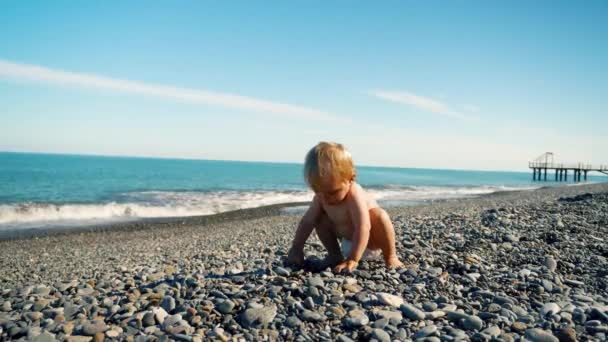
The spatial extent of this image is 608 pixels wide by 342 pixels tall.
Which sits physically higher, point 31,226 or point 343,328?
point 343,328

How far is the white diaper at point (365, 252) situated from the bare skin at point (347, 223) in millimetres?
55

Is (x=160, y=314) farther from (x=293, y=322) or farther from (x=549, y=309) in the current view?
(x=549, y=309)

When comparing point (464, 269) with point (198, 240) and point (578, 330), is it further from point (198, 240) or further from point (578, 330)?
point (198, 240)

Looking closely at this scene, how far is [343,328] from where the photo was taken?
2900 mm

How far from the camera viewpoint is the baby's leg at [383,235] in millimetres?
4117

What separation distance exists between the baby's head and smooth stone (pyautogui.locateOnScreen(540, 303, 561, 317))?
1844mm

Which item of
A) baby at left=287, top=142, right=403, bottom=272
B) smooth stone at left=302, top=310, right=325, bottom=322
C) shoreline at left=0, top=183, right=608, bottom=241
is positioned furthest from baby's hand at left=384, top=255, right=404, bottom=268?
shoreline at left=0, top=183, right=608, bottom=241

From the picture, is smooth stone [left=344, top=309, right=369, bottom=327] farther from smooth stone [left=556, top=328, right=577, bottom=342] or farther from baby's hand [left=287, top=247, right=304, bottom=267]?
baby's hand [left=287, top=247, right=304, bottom=267]

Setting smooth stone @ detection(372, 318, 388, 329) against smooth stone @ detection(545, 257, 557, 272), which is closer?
smooth stone @ detection(372, 318, 388, 329)

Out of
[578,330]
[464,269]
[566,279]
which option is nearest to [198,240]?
[464,269]

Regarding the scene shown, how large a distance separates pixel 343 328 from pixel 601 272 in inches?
128

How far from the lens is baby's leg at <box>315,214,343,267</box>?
14.2 ft

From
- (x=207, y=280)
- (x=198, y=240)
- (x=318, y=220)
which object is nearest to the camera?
(x=207, y=280)

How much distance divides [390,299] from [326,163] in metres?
1.25
